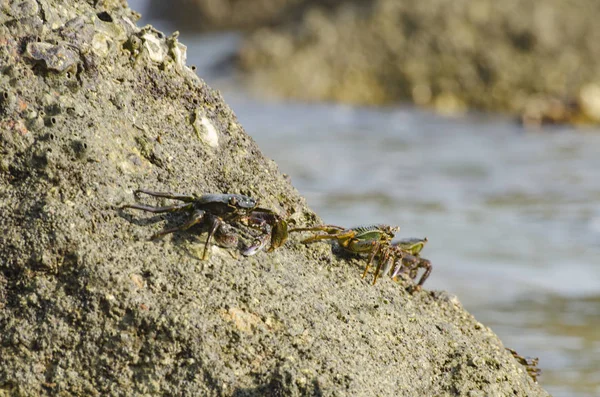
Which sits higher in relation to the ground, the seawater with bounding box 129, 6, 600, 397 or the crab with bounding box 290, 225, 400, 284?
the seawater with bounding box 129, 6, 600, 397

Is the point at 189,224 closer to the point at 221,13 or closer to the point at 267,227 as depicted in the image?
the point at 267,227

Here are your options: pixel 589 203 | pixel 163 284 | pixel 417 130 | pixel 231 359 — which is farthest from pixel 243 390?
pixel 417 130

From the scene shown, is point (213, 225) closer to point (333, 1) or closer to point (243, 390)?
point (243, 390)

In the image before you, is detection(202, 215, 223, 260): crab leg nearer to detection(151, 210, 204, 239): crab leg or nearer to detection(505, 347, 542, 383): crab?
detection(151, 210, 204, 239): crab leg

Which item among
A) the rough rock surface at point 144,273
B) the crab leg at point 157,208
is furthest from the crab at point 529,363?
the crab leg at point 157,208

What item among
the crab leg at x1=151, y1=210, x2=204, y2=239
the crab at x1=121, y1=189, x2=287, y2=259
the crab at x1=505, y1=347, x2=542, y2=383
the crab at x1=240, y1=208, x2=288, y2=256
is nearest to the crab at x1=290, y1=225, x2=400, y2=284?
the crab at x1=240, y1=208, x2=288, y2=256

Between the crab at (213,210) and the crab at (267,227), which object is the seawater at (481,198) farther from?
the crab at (213,210)

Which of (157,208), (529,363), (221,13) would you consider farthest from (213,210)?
(221,13)
